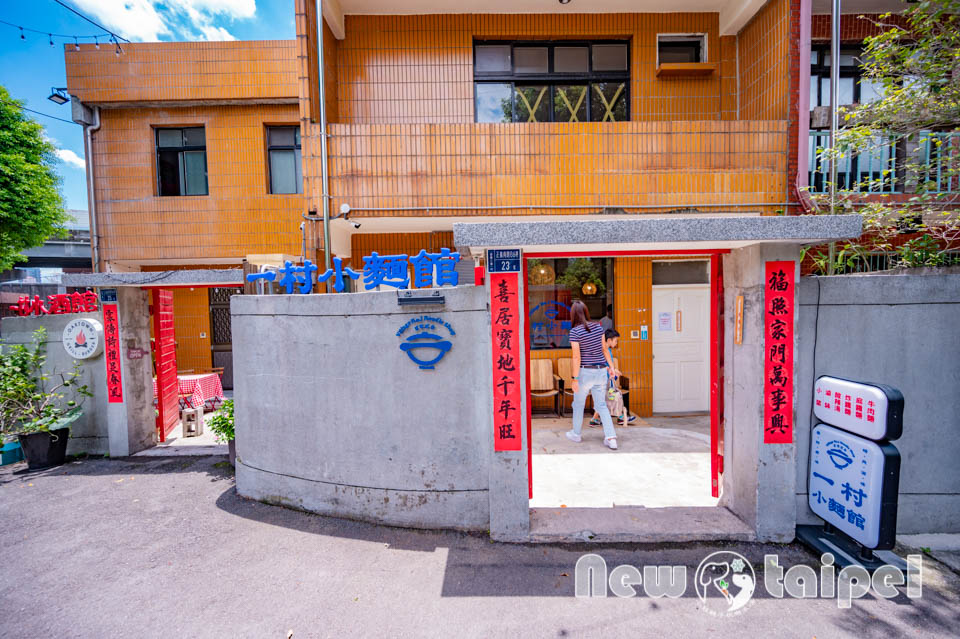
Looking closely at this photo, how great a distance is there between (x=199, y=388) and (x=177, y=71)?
6.22m

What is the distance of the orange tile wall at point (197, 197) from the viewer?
880 cm

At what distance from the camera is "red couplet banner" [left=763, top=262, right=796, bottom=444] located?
3.67m

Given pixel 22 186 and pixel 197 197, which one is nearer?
pixel 197 197

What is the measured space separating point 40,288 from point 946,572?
28.1m

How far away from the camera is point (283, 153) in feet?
30.2

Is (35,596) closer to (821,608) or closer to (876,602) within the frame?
(821,608)

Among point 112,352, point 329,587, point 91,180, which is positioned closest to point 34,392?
point 112,352

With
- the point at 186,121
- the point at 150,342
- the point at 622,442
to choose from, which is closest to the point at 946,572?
the point at 622,442

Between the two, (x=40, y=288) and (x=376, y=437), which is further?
(x=40, y=288)

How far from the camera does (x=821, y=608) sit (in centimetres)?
301

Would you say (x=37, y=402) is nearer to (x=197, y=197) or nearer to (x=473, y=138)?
(x=197, y=197)

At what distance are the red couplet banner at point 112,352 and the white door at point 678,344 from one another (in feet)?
27.5

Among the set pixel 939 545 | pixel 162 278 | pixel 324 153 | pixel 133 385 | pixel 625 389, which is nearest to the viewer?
pixel 939 545

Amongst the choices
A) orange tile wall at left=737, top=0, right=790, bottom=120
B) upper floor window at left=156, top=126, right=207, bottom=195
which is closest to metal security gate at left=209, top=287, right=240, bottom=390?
upper floor window at left=156, top=126, right=207, bottom=195
